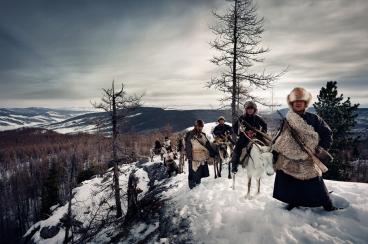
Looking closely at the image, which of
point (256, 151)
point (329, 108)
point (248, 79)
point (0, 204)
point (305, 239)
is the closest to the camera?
point (305, 239)

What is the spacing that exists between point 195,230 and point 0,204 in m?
91.8

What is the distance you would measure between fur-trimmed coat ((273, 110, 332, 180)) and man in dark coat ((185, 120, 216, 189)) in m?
4.26

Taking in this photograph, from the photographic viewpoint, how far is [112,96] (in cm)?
1733

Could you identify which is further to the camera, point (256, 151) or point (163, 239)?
point (256, 151)

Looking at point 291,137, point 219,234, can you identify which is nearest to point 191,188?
point 219,234

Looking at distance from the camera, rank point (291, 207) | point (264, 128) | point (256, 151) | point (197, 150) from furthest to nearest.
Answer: point (197, 150) → point (264, 128) → point (256, 151) → point (291, 207)

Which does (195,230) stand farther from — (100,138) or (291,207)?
(100,138)

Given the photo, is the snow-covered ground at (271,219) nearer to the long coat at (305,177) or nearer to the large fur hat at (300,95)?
the long coat at (305,177)

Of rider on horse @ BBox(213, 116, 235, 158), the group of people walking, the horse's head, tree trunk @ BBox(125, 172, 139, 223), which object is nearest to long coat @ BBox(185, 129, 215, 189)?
rider on horse @ BBox(213, 116, 235, 158)

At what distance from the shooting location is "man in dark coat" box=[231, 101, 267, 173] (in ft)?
23.9

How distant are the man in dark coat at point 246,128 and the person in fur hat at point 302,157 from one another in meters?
1.56

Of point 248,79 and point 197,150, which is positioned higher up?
point 248,79

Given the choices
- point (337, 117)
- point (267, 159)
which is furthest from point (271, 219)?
point (337, 117)

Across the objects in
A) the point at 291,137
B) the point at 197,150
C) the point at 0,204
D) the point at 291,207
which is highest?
the point at 291,137
